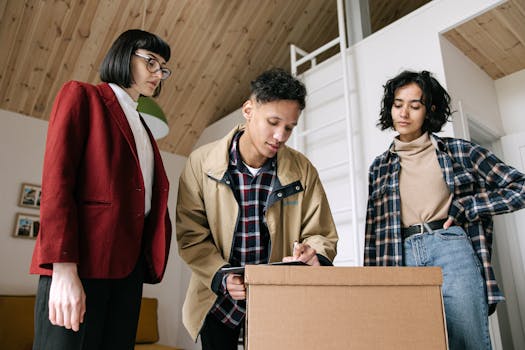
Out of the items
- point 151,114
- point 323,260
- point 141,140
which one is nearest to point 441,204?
point 323,260

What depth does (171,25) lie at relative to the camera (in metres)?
3.72

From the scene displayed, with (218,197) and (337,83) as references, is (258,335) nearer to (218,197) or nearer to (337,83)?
(218,197)

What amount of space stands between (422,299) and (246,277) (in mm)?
381

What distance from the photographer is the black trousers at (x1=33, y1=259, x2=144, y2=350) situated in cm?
89

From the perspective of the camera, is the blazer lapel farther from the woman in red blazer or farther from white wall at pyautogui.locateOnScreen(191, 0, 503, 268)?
white wall at pyautogui.locateOnScreen(191, 0, 503, 268)

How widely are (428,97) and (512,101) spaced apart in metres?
2.03

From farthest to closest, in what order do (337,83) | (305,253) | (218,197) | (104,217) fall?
(337,83) < (218,197) < (305,253) < (104,217)

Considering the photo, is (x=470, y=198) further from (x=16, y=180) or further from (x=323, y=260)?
(x=16, y=180)

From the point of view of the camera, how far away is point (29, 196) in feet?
12.6

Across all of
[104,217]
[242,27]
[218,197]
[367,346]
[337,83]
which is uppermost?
[242,27]

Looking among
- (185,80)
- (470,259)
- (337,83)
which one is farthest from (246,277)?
(185,80)

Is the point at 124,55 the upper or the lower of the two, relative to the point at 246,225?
upper

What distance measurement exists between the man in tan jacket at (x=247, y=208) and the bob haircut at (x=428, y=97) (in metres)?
0.51

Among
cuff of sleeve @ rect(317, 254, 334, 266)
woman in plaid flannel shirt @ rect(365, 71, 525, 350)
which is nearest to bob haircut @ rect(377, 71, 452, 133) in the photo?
woman in plaid flannel shirt @ rect(365, 71, 525, 350)
